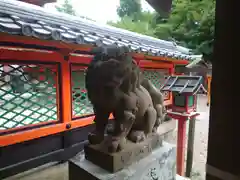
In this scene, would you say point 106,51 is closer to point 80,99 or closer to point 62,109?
point 62,109

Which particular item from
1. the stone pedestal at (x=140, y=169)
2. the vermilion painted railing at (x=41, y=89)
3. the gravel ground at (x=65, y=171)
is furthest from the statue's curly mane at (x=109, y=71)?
the gravel ground at (x=65, y=171)

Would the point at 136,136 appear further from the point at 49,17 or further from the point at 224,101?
the point at 49,17

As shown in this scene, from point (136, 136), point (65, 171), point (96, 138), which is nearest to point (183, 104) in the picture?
Answer: point (136, 136)

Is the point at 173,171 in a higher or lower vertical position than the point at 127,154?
lower

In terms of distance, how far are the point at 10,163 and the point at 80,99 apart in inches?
58.0

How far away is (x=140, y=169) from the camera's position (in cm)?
163

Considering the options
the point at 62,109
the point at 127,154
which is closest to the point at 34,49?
the point at 62,109

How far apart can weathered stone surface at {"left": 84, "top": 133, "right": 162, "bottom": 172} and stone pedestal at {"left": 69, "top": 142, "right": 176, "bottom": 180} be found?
4 cm

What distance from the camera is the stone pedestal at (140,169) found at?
1507 millimetres

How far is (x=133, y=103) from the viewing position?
5.15 ft

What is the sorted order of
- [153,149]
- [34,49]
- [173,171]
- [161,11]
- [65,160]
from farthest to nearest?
[65,160] → [34,49] → [173,171] → [153,149] → [161,11]

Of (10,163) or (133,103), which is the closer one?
(133,103)

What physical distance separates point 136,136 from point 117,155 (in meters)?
0.30

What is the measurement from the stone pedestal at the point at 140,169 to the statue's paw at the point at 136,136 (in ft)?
0.63
